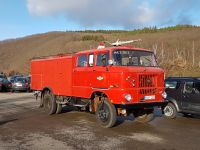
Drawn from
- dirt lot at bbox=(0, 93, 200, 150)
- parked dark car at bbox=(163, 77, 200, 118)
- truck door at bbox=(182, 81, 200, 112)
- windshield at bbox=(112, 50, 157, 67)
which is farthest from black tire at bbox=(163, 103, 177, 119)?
windshield at bbox=(112, 50, 157, 67)

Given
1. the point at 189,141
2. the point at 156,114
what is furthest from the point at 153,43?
the point at 189,141

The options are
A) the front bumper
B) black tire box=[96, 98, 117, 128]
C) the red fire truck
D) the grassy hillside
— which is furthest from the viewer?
the grassy hillside

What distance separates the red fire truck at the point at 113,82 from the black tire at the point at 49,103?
0.74 m

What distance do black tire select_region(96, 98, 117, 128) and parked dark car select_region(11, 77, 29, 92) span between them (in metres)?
21.0

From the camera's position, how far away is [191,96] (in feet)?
43.0

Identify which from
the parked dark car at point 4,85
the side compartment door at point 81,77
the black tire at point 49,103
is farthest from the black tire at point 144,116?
the parked dark car at point 4,85

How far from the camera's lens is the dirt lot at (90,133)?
9.11 meters

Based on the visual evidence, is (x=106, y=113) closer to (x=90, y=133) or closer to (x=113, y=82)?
(x=113, y=82)

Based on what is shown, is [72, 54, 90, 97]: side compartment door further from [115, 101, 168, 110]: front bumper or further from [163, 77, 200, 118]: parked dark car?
[163, 77, 200, 118]: parked dark car

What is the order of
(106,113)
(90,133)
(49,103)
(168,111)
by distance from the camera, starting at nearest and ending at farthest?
(90,133), (106,113), (168,111), (49,103)

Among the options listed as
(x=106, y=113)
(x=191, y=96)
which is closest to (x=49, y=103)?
(x=106, y=113)

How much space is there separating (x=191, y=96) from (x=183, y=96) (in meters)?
0.42

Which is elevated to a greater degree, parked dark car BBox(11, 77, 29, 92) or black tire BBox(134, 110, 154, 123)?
parked dark car BBox(11, 77, 29, 92)

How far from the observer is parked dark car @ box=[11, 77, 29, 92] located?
31919 millimetres
